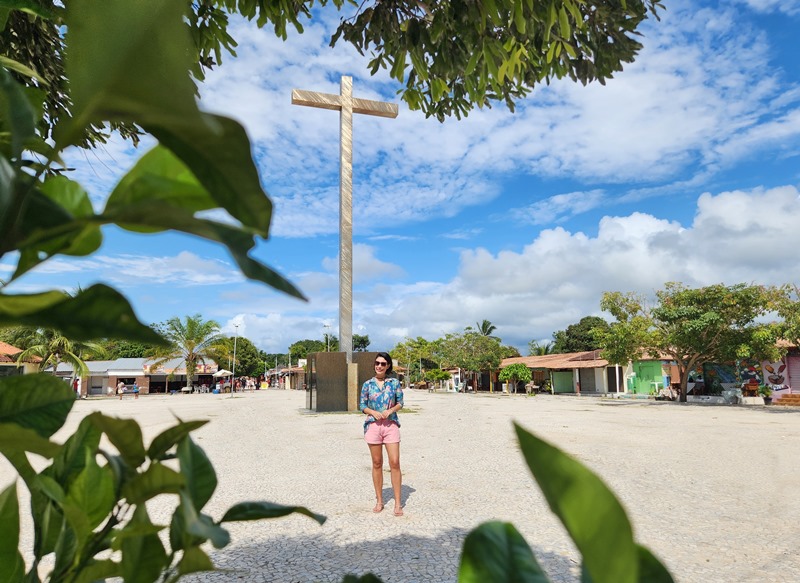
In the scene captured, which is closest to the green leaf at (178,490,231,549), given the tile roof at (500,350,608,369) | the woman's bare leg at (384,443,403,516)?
the woman's bare leg at (384,443,403,516)

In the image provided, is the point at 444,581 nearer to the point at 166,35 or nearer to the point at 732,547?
the point at 732,547

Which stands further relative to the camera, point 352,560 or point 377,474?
point 377,474

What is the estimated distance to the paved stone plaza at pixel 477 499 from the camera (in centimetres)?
387

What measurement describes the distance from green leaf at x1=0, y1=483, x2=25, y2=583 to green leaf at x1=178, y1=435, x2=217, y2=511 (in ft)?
0.52

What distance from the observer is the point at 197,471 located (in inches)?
17.8

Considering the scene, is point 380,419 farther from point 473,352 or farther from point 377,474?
point 473,352

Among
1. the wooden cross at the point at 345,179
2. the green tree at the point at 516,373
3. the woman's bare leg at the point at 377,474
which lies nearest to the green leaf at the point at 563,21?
the woman's bare leg at the point at 377,474

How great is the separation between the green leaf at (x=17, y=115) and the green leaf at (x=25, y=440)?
0.61 ft

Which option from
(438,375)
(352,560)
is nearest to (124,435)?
(352,560)

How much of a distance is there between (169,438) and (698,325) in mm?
23313

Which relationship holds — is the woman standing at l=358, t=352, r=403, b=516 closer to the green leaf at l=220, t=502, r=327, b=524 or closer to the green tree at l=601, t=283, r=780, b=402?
the green leaf at l=220, t=502, r=327, b=524

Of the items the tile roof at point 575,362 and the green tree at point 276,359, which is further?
the green tree at point 276,359

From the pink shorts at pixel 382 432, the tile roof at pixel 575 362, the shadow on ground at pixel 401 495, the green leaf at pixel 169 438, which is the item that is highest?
the tile roof at pixel 575 362

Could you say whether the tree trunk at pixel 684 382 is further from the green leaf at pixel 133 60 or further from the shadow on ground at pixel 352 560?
the green leaf at pixel 133 60
